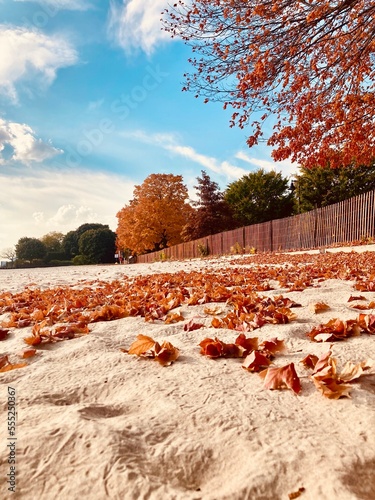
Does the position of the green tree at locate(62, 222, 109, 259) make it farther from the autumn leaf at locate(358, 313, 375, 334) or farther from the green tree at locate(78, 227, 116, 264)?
the autumn leaf at locate(358, 313, 375, 334)

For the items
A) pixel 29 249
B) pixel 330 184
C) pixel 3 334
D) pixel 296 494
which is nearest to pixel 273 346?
pixel 296 494

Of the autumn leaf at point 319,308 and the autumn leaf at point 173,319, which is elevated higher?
the autumn leaf at point 319,308

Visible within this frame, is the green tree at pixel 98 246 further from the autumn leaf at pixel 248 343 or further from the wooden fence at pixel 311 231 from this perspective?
the autumn leaf at pixel 248 343

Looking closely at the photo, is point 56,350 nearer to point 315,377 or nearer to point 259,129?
point 315,377

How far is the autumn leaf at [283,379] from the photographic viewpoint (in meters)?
1.30

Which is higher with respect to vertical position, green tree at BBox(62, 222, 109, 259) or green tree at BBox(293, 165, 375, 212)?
green tree at BBox(293, 165, 375, 212)

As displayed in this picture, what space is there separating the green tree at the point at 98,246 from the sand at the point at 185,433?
55.1 m

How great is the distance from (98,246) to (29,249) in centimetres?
1214

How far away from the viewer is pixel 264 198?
30.9 m

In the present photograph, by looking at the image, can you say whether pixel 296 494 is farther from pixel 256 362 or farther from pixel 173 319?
pixel 173 319

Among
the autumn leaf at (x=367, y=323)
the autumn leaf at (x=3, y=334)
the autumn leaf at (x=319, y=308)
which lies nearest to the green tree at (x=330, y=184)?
the autumn leaf at (x=319, y=308)

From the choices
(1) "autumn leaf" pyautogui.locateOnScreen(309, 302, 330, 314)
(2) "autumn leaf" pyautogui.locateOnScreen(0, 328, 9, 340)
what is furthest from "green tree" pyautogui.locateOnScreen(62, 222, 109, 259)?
(1) "autumn leaf" pyautogui.locateOnScreen(309, 302, 330, 314)

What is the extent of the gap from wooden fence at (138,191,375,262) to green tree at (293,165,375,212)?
535 centimetres

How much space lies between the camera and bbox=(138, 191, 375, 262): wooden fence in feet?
43.1
